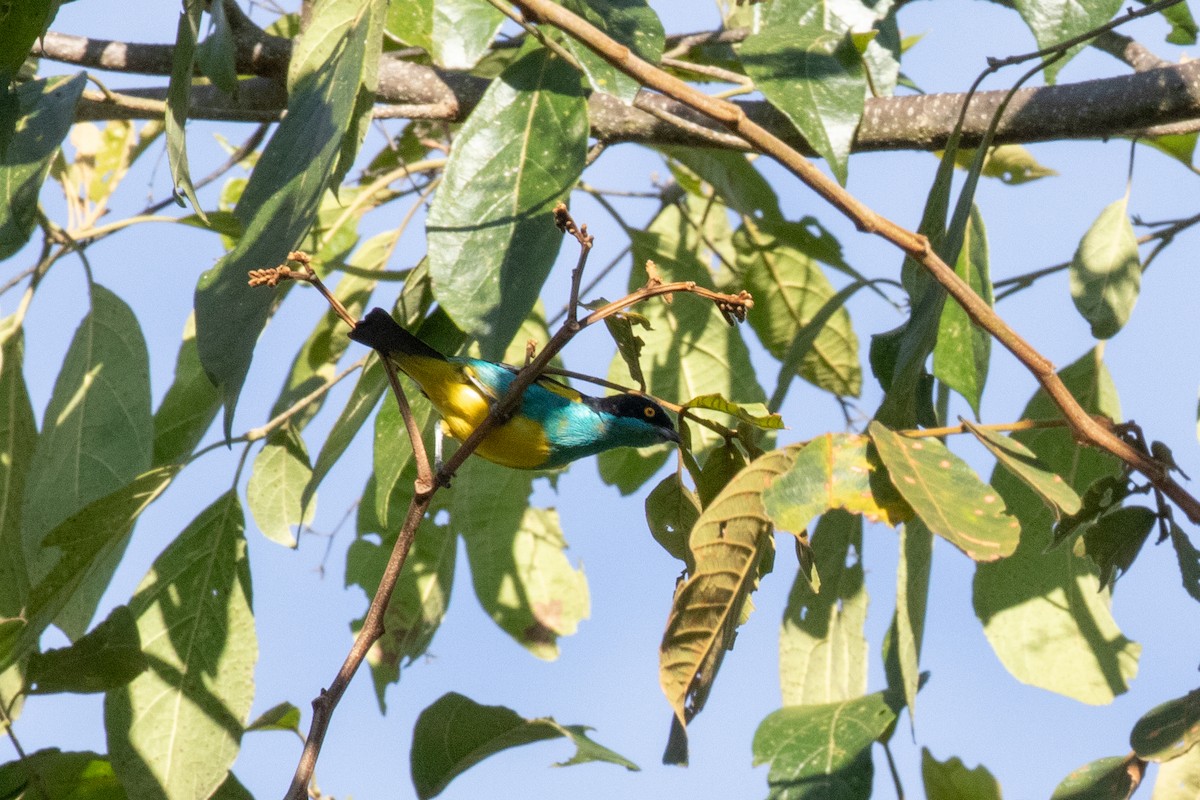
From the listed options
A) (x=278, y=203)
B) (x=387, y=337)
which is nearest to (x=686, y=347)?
(x=387, y=337)

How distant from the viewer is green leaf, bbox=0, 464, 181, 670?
2500 millimetres

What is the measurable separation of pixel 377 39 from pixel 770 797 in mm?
1592

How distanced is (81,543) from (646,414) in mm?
1349

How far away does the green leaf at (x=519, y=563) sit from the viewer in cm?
372

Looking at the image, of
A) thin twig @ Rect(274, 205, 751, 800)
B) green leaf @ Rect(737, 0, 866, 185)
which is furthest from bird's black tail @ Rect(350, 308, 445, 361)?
green leaf @ Rect(737, 0, 866, 185)

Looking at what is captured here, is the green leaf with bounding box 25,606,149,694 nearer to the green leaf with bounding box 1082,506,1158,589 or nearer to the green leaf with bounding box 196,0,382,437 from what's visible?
the green leaf with bounding box 196,0,382,437

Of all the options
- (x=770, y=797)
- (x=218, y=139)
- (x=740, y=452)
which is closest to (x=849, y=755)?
(x=770, y=797)

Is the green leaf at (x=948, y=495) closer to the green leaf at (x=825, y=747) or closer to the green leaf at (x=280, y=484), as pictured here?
the green leaf at (x=825, y=747)

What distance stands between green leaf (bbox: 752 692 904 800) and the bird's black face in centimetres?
82

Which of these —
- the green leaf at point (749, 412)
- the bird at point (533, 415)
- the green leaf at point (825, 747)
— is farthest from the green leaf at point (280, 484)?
the green leaf at point (749, 412)

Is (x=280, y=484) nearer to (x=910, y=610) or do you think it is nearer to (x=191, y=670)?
(x=191, y=670)

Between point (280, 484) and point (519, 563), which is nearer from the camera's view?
point (280, 484)

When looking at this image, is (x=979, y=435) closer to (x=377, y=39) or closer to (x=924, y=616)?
(x=924, y=616)

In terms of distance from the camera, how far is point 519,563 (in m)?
3.96
